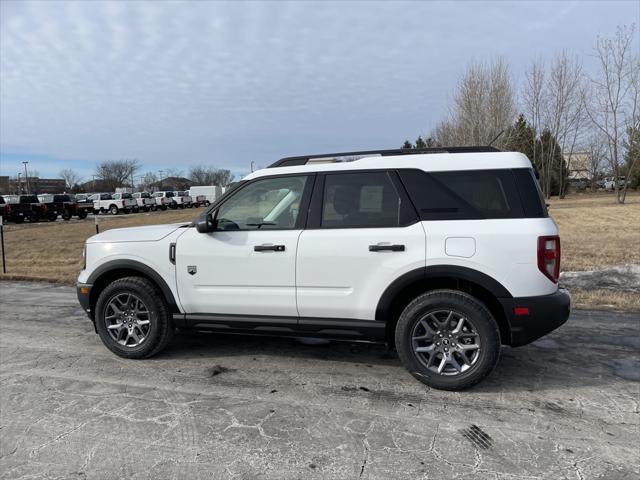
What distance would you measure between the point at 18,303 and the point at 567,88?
36.3 meters

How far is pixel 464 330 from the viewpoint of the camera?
3801 millimetres

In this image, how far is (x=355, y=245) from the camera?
394 centimetres

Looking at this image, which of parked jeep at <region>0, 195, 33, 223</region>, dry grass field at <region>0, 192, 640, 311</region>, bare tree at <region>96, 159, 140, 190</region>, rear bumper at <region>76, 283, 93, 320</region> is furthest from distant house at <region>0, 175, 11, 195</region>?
rear bumper at <region>76, 283, 93, 320</region>

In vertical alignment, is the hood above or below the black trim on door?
above

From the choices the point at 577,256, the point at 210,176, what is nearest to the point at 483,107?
the point at 577,256

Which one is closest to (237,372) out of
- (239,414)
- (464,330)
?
(239,414)

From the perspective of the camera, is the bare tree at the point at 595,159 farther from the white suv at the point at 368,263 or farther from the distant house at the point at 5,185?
the distant house at the point at 5,185

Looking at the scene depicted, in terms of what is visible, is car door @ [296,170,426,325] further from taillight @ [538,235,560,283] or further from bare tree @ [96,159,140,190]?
bare tree @ [96,159,140,190]

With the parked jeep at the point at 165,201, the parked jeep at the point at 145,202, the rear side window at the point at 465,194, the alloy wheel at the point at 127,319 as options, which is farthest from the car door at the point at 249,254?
the parked jeep at the point at 165,201

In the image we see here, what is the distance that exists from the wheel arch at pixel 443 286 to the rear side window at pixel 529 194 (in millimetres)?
599

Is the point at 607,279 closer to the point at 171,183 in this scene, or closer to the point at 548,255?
the point at 548,255

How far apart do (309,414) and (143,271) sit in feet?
7.02

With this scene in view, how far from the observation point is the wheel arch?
12.2 ft

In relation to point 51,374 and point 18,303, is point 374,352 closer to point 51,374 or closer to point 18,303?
point 51,374
